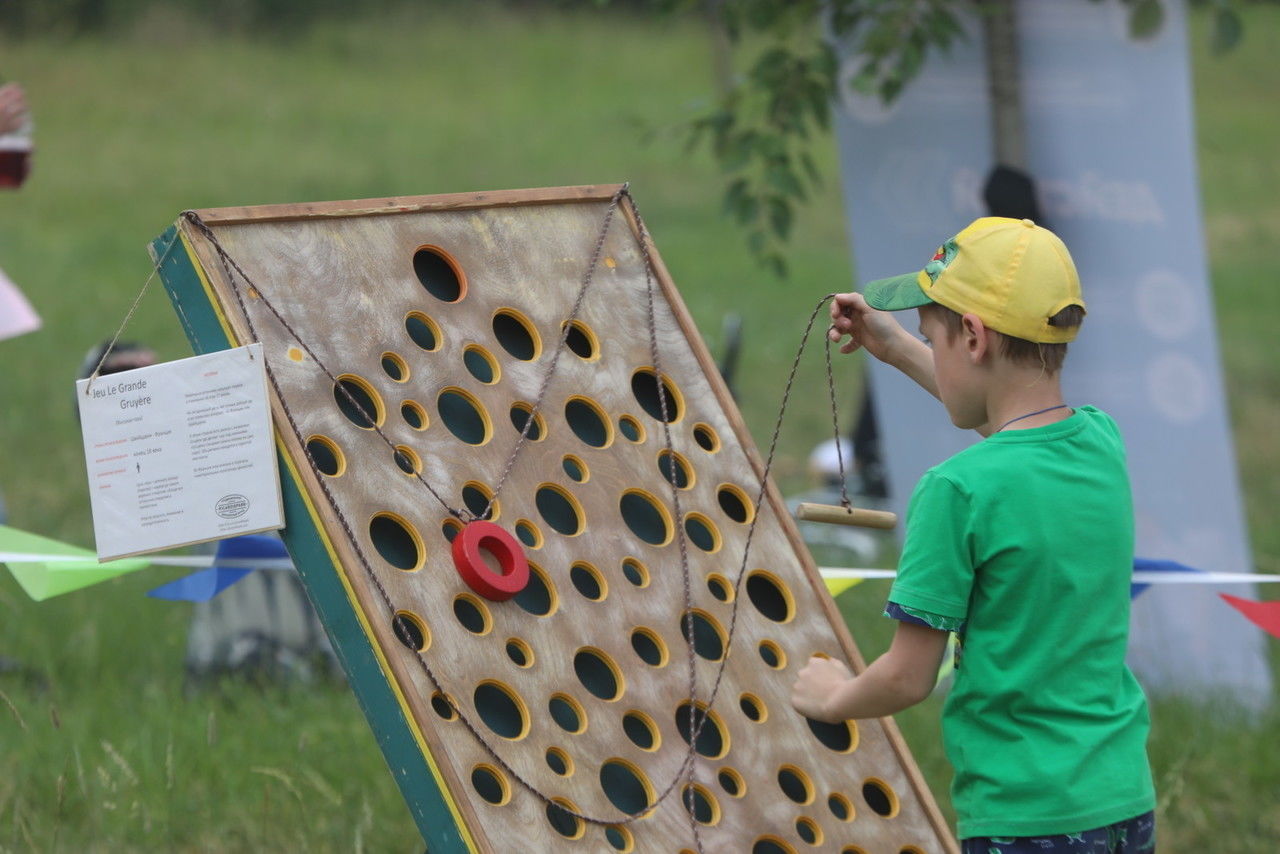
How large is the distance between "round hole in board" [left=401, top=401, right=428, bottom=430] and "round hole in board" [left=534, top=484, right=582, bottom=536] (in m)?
0.24

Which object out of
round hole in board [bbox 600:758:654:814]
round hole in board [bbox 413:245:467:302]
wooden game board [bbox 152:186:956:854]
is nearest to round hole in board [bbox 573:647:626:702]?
wooden game board [bbox 152:186:956:854]

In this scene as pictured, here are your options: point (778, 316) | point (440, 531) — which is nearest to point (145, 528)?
point (440, 531)

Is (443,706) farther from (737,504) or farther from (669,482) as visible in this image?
(737,504)

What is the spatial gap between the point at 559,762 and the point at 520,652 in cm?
19

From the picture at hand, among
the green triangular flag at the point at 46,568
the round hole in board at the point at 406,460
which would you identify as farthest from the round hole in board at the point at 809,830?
the green triangular flag at the point at 46,568

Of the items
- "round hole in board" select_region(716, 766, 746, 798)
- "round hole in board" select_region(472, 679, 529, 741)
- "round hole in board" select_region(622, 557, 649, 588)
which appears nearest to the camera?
"round hole in board" select_region(472, 679, 529, 741)

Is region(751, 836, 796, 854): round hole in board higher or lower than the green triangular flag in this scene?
lower

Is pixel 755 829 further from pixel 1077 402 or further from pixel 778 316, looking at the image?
pixel 778 316

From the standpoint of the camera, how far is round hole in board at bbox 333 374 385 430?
7.81 feet

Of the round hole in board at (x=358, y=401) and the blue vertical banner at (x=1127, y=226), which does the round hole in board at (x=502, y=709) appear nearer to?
the round hole in board at (x=358, y=401)

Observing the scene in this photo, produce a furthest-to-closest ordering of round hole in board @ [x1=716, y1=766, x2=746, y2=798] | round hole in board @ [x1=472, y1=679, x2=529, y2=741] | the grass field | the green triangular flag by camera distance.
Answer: the grass field → the green triangular flag → round hole in board @ [x1=716, y1=766, x2=746, y2=798] → round hole in board @ [x1=472, y1=679, x2=529, y2=741]

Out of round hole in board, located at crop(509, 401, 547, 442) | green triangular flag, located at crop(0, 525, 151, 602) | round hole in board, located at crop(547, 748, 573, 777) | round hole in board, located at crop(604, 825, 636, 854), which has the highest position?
round hole in board, located at crop(509, 401, 547, 442)

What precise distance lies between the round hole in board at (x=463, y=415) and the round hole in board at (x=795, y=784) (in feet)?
2.58

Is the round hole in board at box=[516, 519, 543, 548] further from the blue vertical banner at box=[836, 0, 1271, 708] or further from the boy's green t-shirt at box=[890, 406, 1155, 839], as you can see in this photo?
the blue vertical banner at box=[836, 0, 1271, 708]
